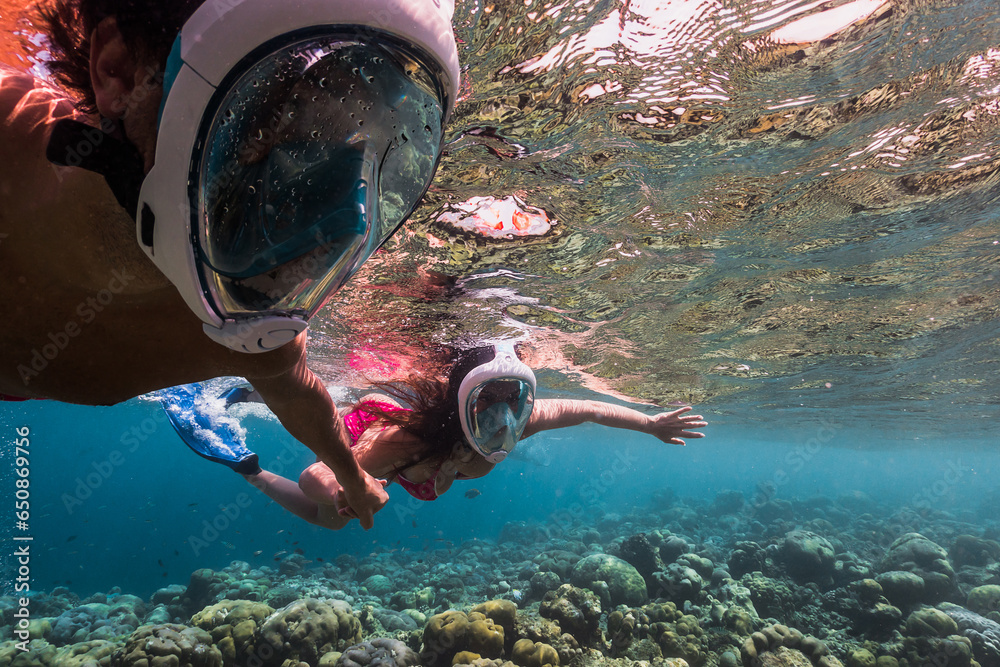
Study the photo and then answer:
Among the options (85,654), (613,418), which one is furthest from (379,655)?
(85,654)

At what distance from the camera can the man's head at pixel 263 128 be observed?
→ 3.64ft

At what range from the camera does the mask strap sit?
1.14 metres

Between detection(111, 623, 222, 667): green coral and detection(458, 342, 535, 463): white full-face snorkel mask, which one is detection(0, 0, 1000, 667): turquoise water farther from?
detection(111, 623, 222, 667): green coral

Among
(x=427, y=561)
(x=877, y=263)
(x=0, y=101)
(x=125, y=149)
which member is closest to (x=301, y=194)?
(x=125, y=149)

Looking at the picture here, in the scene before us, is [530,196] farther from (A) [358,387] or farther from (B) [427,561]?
(B) [427,561]

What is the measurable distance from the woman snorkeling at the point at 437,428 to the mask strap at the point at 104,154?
145 inches

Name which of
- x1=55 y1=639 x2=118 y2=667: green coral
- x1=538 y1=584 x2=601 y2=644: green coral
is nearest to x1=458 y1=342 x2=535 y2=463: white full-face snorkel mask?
x1=538 y1=584 x2=601 y2=644: green coral

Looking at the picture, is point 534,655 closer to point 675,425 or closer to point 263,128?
point 675,425

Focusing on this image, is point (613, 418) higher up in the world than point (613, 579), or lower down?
higher up

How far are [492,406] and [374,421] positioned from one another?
62.4 inches

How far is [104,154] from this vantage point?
44.8 inches

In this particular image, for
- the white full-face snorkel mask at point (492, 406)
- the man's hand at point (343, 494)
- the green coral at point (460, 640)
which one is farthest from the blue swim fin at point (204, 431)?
the green coral at point (460, 640)

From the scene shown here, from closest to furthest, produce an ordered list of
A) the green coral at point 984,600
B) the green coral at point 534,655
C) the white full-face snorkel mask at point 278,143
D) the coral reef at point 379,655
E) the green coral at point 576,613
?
1. the white full-face snorkel mask at point 278,143
2. the coral reef at point 379,655
3. the green coral at point 534,655
4. the green coral at point 576,613
5. the green coral at point 984,600

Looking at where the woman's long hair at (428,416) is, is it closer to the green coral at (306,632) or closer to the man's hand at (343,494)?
the man's hand at (343,494)
